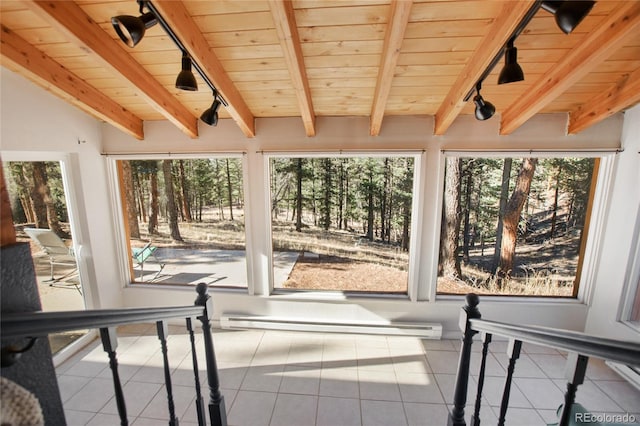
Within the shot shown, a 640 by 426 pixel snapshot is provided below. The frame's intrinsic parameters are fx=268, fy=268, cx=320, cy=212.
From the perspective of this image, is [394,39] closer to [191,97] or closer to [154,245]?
[191,97]

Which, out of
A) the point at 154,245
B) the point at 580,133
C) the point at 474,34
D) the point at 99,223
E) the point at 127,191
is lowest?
the point at 154,245

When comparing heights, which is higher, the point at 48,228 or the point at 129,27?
the point at 129,27

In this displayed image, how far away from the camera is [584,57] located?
167 cm

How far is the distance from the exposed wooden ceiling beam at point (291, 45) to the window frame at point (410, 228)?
0.62 meters

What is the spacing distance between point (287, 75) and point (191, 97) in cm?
97

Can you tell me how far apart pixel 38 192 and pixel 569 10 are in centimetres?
396

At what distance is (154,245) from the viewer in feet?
11.1

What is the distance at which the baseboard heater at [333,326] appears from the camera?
291cm

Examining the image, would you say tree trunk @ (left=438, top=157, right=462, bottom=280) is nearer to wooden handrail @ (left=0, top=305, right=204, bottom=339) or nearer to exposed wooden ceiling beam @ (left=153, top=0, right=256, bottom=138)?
exposed wooden ceiling beam @ (left=153, top=0, right=256, bottom=138)

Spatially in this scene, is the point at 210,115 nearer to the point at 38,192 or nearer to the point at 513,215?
the point at 38,192

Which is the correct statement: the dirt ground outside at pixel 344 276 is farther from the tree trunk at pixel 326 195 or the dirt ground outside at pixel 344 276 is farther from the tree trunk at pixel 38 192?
the tree trunk at pixel 38 192

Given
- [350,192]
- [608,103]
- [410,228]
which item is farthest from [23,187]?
[608,103]

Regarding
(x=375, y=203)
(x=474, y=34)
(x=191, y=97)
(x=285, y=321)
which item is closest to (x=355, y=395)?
(x=285, y=321)

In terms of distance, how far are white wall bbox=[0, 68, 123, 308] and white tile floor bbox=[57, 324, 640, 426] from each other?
75 cm
